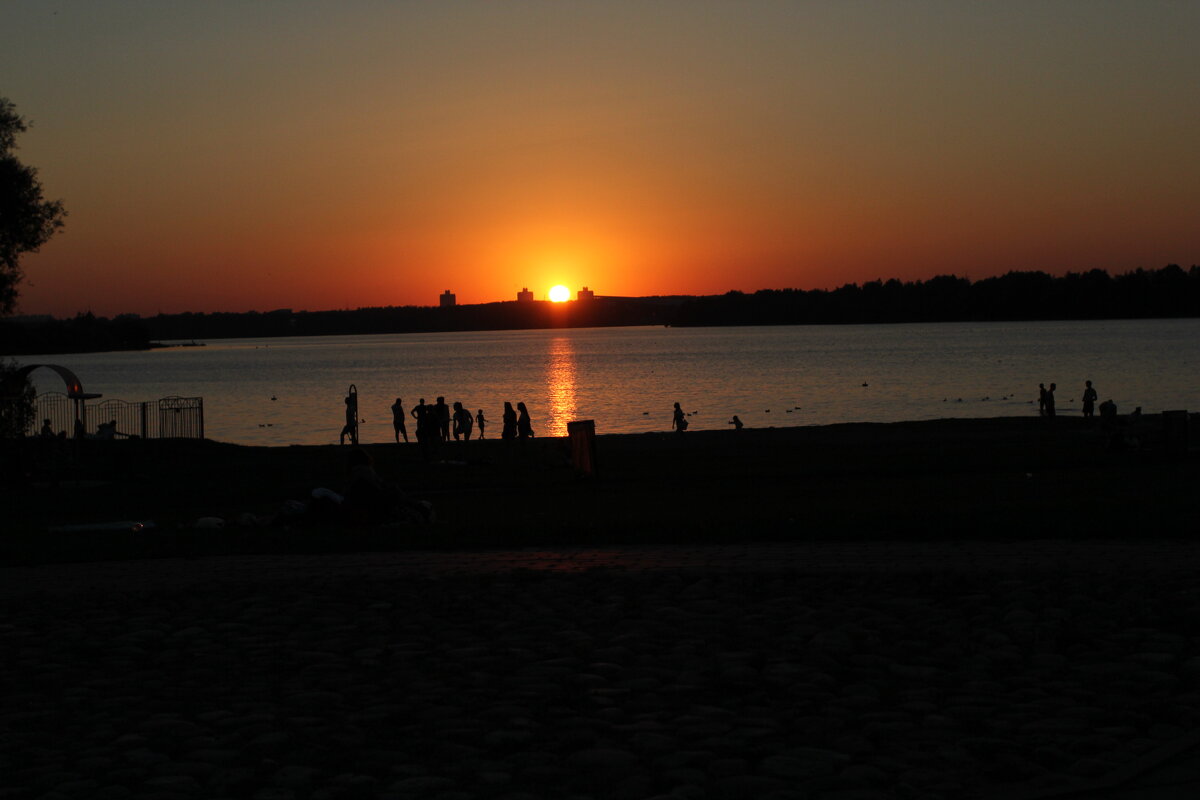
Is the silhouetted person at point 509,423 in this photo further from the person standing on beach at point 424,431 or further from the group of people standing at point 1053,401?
the group of people standing at point 1053,401

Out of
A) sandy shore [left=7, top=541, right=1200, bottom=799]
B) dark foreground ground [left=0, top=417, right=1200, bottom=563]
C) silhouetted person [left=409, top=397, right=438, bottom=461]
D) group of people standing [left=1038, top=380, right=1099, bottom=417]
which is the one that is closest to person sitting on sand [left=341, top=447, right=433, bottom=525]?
dark foreground ground [left=0, top=417, right=1200, bottom=563]

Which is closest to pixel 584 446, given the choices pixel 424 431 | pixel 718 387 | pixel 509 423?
pixel 424 431

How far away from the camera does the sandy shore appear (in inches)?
202

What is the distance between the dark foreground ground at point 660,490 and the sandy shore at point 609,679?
2.13 m

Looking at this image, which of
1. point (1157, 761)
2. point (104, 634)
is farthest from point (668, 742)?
point (104, 634)

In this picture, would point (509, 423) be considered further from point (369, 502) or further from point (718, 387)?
point (718, 387)

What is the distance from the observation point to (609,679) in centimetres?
665

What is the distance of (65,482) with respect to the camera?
86.4 ft

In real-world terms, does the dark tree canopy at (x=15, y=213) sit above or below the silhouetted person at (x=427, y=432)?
above

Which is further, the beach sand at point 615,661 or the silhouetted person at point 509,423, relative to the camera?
the silhouetted person at point 509,423

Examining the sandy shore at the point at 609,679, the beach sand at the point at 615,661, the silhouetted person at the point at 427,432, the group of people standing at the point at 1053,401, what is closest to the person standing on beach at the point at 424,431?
the silhouetted person at the point at 427,432

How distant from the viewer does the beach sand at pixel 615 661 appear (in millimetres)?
5172

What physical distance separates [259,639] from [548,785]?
353 cm

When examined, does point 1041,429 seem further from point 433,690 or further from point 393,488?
point 433,690
